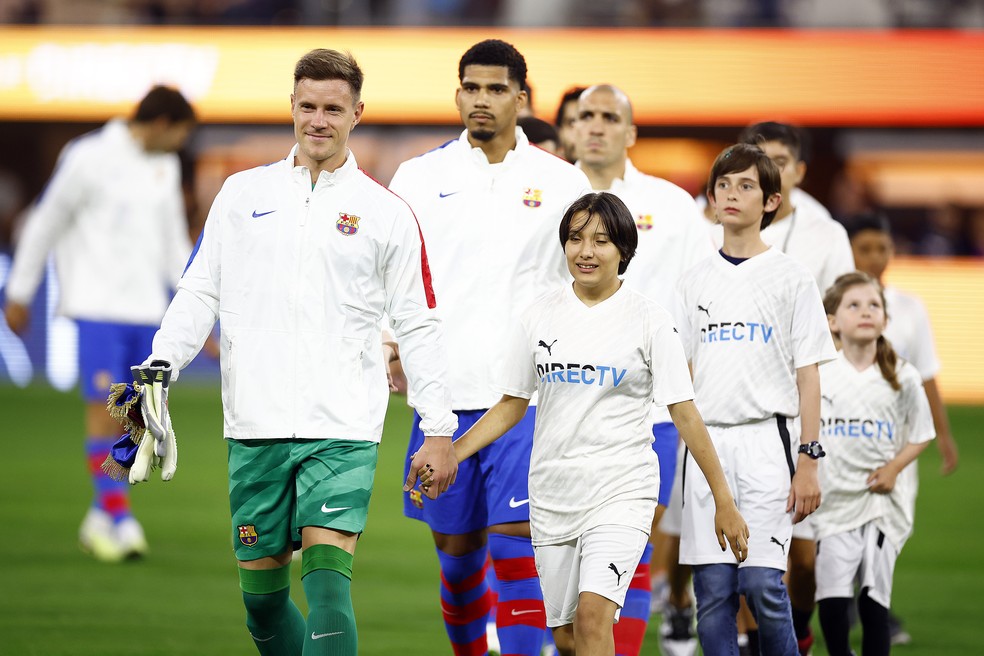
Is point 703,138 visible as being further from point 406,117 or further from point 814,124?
point 406,117

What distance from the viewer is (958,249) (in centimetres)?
2292

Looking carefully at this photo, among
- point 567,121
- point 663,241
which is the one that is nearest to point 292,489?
point 663,241

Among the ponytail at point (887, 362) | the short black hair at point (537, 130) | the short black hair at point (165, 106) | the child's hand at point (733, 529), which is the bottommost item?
the child's hand at point (733, 529)

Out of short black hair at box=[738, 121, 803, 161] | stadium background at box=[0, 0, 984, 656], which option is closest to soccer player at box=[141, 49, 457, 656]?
short black hair at box=[738, 121, 803, 161]

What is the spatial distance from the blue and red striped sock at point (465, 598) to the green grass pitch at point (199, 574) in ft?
3.30

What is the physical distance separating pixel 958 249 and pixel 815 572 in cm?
1737

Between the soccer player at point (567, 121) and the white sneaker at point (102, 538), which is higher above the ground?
the soccer player at point (567, 121)

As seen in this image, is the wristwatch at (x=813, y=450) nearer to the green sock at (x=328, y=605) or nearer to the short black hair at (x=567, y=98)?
the green sock at (x=328, y=605)

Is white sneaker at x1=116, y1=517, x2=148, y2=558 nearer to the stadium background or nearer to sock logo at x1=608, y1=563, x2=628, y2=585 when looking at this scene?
sock logo at x1=608, y1=563, x2=628, y2=585

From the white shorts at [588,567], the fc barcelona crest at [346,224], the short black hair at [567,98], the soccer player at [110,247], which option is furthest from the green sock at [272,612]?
the soccer player at [110,247]

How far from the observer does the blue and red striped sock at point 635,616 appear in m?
6.23

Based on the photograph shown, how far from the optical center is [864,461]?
6.72 m

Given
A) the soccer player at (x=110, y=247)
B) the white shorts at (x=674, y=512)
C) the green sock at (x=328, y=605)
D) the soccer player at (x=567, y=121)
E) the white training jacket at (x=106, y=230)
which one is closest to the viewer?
the green sock at (x=328, y=605)

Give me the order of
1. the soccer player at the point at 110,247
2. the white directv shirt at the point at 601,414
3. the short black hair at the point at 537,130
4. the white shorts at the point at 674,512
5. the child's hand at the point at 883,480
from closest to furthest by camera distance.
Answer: the white directv shirt at the point at 601,414
the child's hand at the point at 883,480
the white shorts at the point at 674,512
the short black hair at the point at 537,130
the soccer player at the point at 110,247
